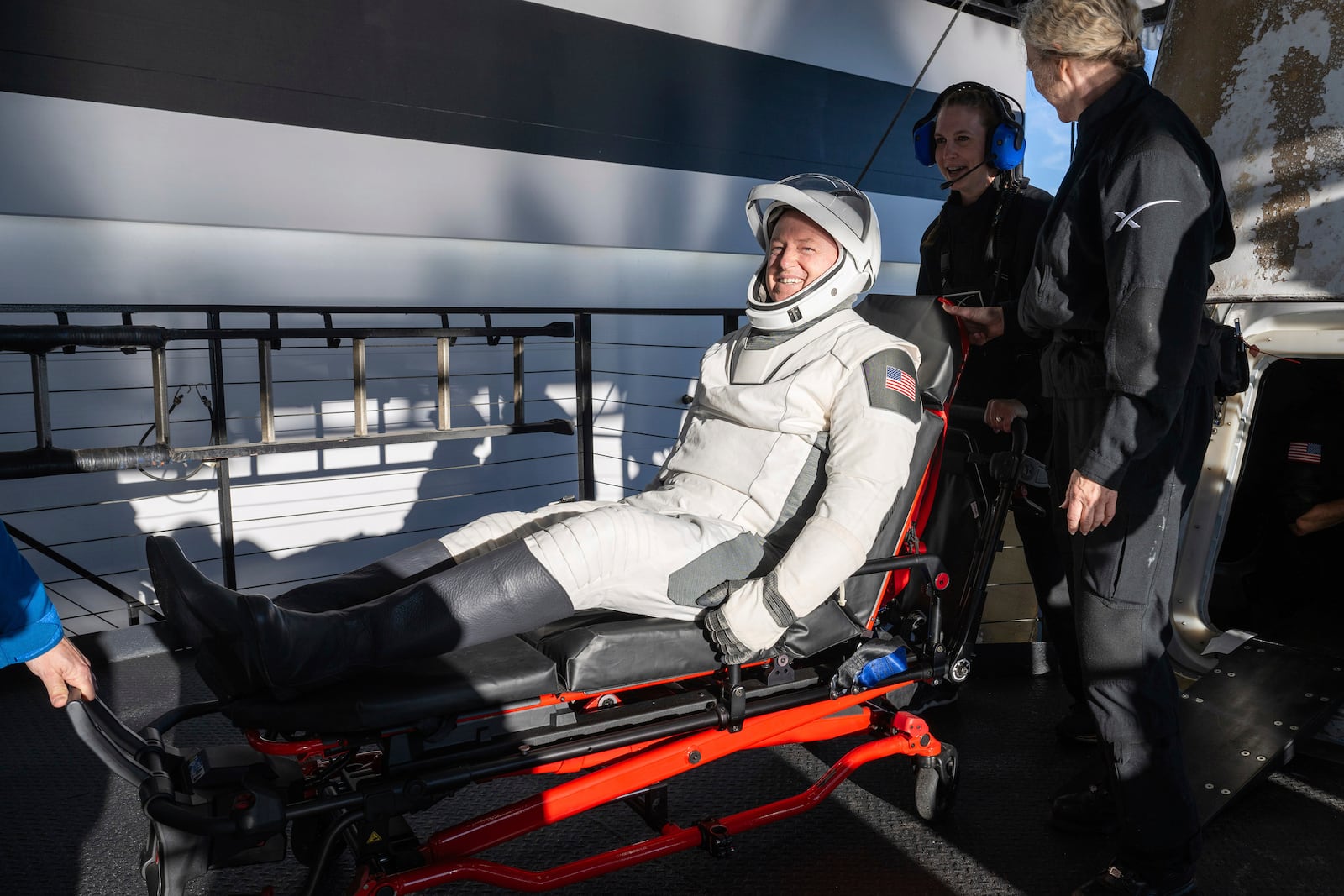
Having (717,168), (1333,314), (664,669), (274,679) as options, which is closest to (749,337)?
(664,669)

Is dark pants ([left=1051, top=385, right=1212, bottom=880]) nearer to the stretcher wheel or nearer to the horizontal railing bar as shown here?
the stretcher wheel

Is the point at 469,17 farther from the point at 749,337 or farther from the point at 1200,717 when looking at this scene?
the point at 1200,717

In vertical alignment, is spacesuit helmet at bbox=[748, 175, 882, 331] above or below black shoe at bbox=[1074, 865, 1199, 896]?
above

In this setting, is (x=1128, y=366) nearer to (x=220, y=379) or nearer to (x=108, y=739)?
(x=108, y=739)

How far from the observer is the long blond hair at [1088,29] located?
176 centimetres

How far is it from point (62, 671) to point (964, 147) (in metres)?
2.53

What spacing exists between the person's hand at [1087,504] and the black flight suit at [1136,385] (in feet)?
0.07

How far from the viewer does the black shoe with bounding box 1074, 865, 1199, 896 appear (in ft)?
5.80

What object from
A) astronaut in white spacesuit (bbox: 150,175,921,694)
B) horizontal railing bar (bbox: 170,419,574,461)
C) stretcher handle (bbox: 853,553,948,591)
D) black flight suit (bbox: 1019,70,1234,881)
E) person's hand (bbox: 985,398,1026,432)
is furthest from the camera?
horizontal railing bar (bbox: 170,419,574,461)

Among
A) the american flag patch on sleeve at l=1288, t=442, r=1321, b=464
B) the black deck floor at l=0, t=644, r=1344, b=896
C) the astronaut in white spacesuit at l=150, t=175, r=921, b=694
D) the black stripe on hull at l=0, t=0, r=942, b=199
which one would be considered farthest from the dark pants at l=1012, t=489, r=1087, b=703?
the black stripe on hull at l=0, t=0, r=942, b=199

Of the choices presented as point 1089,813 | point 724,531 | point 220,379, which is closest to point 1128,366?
point 724,531

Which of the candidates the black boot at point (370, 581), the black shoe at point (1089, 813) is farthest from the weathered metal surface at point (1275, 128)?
the black boot at point (370, 581)

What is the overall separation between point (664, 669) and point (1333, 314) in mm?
1976

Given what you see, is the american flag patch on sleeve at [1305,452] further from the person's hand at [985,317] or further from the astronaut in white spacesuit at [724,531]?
the astronaut in white spacesuit at [724,531]
